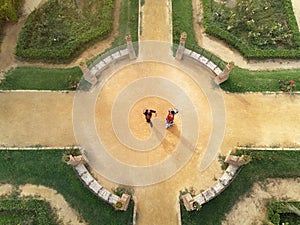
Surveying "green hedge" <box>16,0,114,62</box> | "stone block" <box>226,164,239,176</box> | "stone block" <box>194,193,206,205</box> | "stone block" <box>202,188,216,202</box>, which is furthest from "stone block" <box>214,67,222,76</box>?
"green hedge" <box>16,0,114,62</box>

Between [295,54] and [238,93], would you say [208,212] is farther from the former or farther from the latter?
[295,54]

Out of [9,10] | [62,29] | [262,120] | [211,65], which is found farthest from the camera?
[62,29]

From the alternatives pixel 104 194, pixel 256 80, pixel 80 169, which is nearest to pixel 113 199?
pixel 104 194

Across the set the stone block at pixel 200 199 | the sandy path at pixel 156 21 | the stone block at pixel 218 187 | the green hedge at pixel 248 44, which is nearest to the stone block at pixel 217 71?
the green hedge at pixel 248 44

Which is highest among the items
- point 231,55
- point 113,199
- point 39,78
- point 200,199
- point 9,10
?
point 231,55

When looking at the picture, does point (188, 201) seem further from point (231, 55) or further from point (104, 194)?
point (231, 55)

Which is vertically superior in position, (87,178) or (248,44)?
(248,44)

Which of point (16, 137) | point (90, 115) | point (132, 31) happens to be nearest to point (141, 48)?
point (132, 31)
